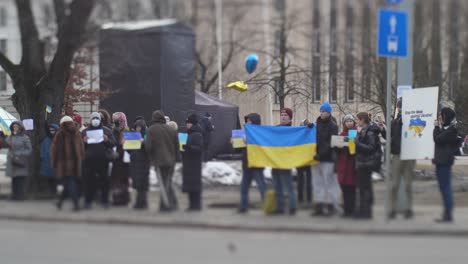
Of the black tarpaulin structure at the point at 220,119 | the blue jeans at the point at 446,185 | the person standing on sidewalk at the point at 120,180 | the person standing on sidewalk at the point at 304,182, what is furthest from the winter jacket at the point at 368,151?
the black tarpaulin structure at the point at 220,119

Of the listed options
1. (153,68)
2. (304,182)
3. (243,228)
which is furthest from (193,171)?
(153,68)

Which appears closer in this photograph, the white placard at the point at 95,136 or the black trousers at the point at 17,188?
the white placard at the point at 95,136

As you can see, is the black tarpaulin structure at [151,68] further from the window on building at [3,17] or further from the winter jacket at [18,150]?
Answer: the window on building at [3,17]

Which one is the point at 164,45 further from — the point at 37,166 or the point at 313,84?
the point at 313,84

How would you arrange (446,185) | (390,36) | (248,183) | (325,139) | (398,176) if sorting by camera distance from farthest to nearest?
(248,183) → (325,139) → (398,176) → (390,36) → (446,185)

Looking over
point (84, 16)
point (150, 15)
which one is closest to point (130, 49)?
point (84, 16)

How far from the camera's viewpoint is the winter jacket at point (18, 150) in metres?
17.1

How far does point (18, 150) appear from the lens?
17.1 m

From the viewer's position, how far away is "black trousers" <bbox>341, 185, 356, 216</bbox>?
563 inches

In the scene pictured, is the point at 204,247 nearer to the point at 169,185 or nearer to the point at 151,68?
the point at 169,185

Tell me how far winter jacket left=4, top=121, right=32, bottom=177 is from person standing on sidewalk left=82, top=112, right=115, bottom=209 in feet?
6.33

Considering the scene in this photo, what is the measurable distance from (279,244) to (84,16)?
26.4 ft

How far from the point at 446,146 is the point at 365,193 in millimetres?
1507

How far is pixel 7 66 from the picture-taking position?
18.4m
